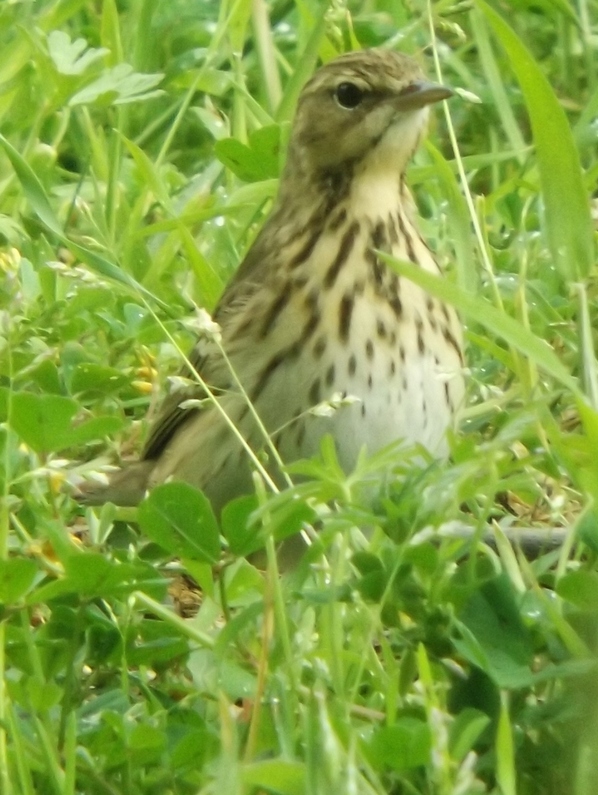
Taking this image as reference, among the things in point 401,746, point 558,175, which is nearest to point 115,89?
point 558,175

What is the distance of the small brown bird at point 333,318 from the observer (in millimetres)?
3779

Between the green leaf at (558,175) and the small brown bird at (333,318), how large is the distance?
492 mm

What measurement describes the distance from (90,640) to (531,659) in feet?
2.13

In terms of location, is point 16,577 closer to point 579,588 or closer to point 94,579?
point 94,579

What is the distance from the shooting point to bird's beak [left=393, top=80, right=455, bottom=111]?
3.99 m

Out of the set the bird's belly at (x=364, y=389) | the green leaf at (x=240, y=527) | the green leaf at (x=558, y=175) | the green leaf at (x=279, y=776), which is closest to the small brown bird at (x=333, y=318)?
the bird's belly at (x=364, y=389)

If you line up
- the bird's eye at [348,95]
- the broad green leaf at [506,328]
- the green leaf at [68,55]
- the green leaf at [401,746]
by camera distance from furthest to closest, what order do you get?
the green leaf at [68,55] → the bird's eye at [348,95] → the broad green leaf at [506,328] → the green leaf at [401,746]

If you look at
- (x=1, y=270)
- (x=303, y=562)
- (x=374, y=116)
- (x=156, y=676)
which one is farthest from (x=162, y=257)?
(x=303, y=562)

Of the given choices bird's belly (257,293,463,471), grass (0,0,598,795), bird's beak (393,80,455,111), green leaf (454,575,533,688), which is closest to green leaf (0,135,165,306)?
grass (0,0,598,795)

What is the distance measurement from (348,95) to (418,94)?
0.18 m

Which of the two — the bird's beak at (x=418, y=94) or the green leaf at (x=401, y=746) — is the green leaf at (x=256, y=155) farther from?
the green leaf at (x=401, y=746)

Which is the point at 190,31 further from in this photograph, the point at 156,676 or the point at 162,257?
the point at 156,676

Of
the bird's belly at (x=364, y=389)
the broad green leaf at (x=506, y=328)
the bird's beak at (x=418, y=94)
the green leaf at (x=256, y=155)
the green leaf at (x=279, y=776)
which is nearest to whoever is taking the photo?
the green leaf at (x=279, y=776)

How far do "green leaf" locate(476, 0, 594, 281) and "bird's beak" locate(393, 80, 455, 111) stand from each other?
82cm
